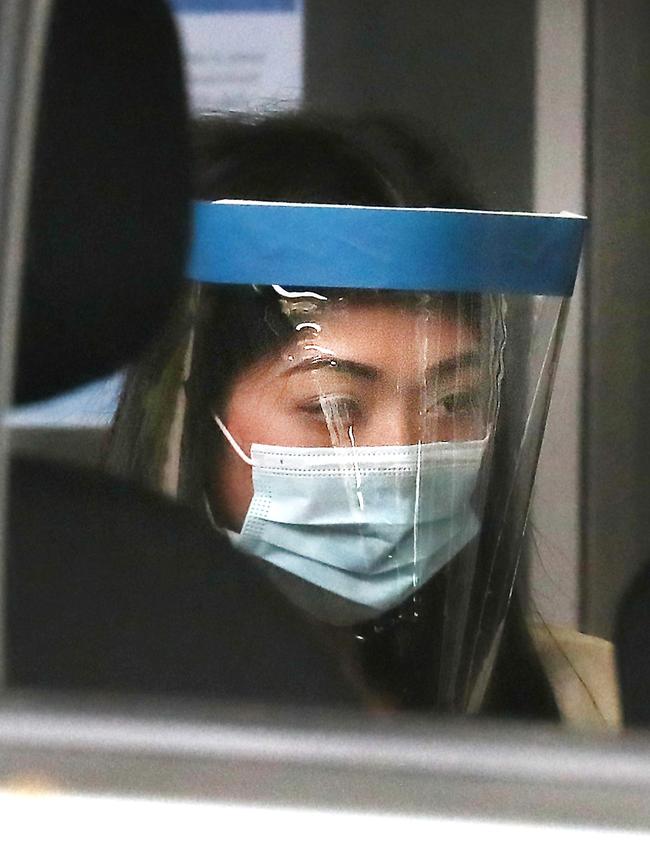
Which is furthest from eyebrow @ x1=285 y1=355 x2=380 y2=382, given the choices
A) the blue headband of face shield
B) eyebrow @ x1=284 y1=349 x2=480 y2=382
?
the blue headband of face shield

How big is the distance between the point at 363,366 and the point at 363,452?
0.12m

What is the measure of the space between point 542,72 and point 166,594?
164 centimetres

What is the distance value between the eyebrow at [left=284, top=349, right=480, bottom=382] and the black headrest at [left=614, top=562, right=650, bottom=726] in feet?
1.07

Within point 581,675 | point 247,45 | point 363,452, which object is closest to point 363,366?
point 363,452

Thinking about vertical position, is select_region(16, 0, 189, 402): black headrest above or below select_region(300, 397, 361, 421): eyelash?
above

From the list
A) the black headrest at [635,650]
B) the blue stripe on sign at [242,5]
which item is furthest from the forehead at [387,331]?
the blue stripe on sign at [242,5]

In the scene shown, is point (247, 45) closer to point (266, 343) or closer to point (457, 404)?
point (266, 343)

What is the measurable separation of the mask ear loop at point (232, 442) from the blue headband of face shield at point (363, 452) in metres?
0.01

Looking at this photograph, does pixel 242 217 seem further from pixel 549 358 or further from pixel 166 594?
pixel 166 594

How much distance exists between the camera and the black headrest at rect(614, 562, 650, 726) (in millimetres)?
1035

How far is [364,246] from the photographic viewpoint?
4.57 feet

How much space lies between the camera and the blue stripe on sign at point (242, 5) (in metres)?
2.33

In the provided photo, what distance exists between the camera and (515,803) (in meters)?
0.75

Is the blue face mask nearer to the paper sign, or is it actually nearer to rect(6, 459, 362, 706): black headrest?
rect(6, 459, 362, 706): black headrest
